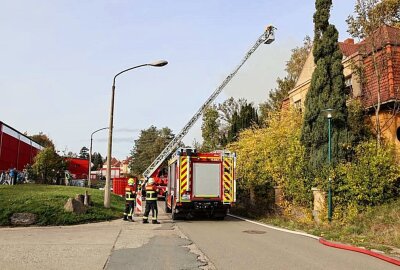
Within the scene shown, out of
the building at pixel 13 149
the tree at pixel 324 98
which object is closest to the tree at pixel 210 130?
the building at pixel 13 149

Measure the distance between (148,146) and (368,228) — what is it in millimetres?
90724

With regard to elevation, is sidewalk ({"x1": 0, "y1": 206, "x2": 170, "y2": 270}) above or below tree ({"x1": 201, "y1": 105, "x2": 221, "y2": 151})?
below

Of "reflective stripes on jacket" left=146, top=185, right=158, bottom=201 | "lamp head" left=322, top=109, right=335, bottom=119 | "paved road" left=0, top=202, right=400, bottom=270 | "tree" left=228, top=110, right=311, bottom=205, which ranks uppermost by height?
"lamp head" left=322, top=109, right=335, bottom=119

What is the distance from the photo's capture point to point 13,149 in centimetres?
4728

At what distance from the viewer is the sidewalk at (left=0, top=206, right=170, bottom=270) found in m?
8.25

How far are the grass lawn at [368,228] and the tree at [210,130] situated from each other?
32.1 m

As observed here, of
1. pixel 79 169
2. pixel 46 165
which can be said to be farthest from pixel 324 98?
pixel 79 169

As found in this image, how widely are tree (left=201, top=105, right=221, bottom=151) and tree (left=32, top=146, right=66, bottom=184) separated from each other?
16.0 m

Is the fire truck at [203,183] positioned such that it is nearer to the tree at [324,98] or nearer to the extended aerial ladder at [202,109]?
the tree at [324,98]

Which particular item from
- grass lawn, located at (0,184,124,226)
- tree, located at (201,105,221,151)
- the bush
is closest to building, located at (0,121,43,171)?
tree, located at (201,105,221,151)

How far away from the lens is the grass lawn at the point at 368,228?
1095 cm

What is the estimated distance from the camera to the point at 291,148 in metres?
17.8

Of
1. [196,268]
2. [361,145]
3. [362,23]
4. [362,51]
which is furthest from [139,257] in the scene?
[362,51]

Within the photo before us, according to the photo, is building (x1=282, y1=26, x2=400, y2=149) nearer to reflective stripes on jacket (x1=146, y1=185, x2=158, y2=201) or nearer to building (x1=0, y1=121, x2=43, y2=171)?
reflective stripes on jacket (x1=146, y1=185, x2=158, y2=201)
